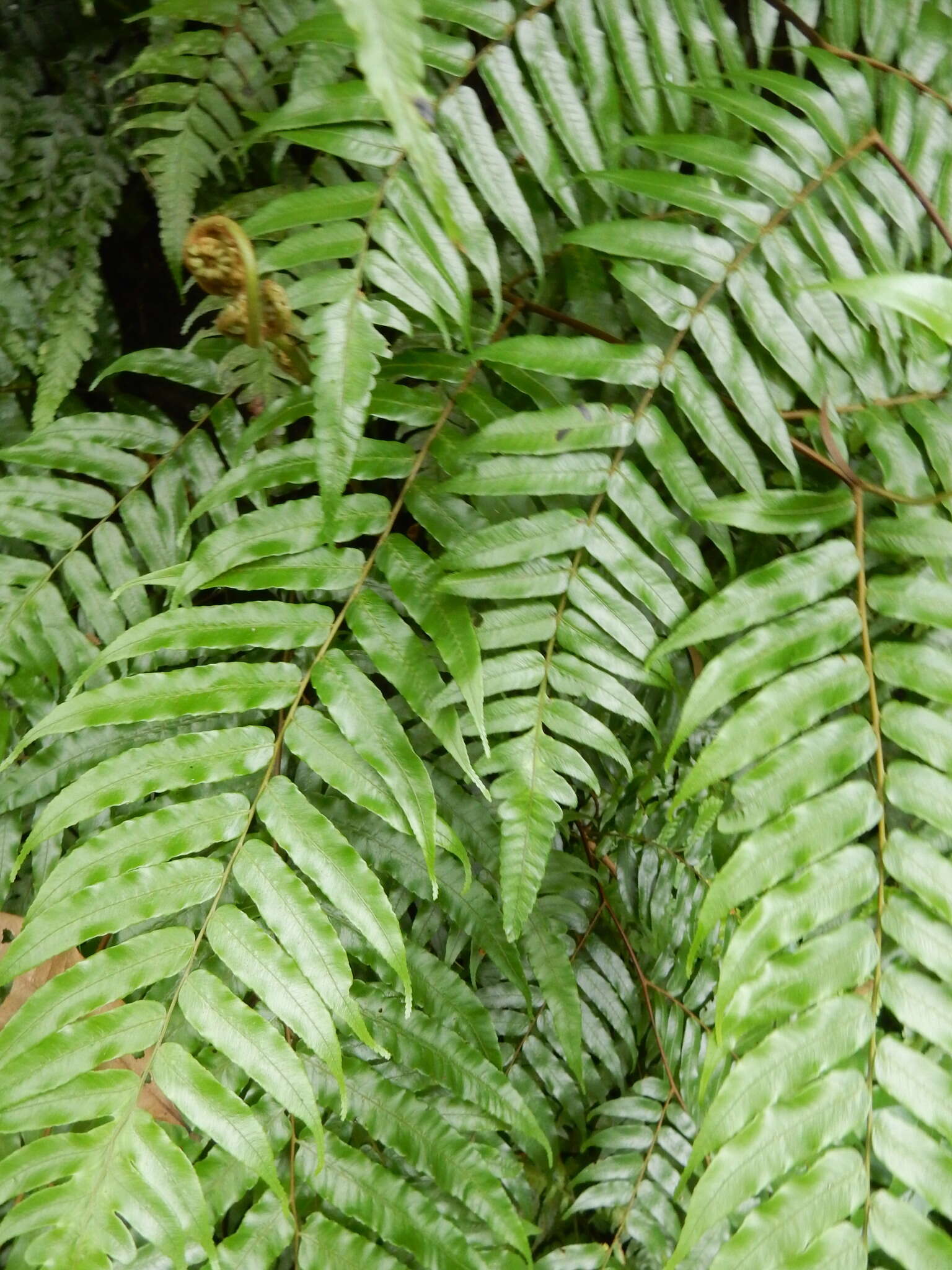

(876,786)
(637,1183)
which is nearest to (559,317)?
(876,786)

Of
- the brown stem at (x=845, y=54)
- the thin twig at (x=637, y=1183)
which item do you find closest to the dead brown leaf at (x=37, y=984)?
the thin twig at (x=637, y=1183)

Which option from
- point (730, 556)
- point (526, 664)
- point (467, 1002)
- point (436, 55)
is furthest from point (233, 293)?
point (467, 1002)

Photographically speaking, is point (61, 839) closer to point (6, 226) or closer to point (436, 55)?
point (6, 226)

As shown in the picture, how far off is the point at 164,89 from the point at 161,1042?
Result: 1.16m

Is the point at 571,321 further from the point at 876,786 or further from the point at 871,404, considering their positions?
the point at 876,786

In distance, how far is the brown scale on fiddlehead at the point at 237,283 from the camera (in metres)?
0.91

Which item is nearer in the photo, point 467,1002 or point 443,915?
point 467,1002

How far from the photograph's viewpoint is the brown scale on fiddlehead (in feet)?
2.99

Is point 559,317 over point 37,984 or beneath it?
over

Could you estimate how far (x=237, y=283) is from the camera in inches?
37.6

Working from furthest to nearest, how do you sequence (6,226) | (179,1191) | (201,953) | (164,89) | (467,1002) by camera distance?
(6,226)
(164,89)
(467,1002)
(201,953)
(179,1191)

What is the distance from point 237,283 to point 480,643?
0.47 m

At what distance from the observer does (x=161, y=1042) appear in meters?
0.84

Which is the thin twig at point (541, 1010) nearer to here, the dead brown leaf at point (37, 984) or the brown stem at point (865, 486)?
the dead brown leaf at point (37, 984)
